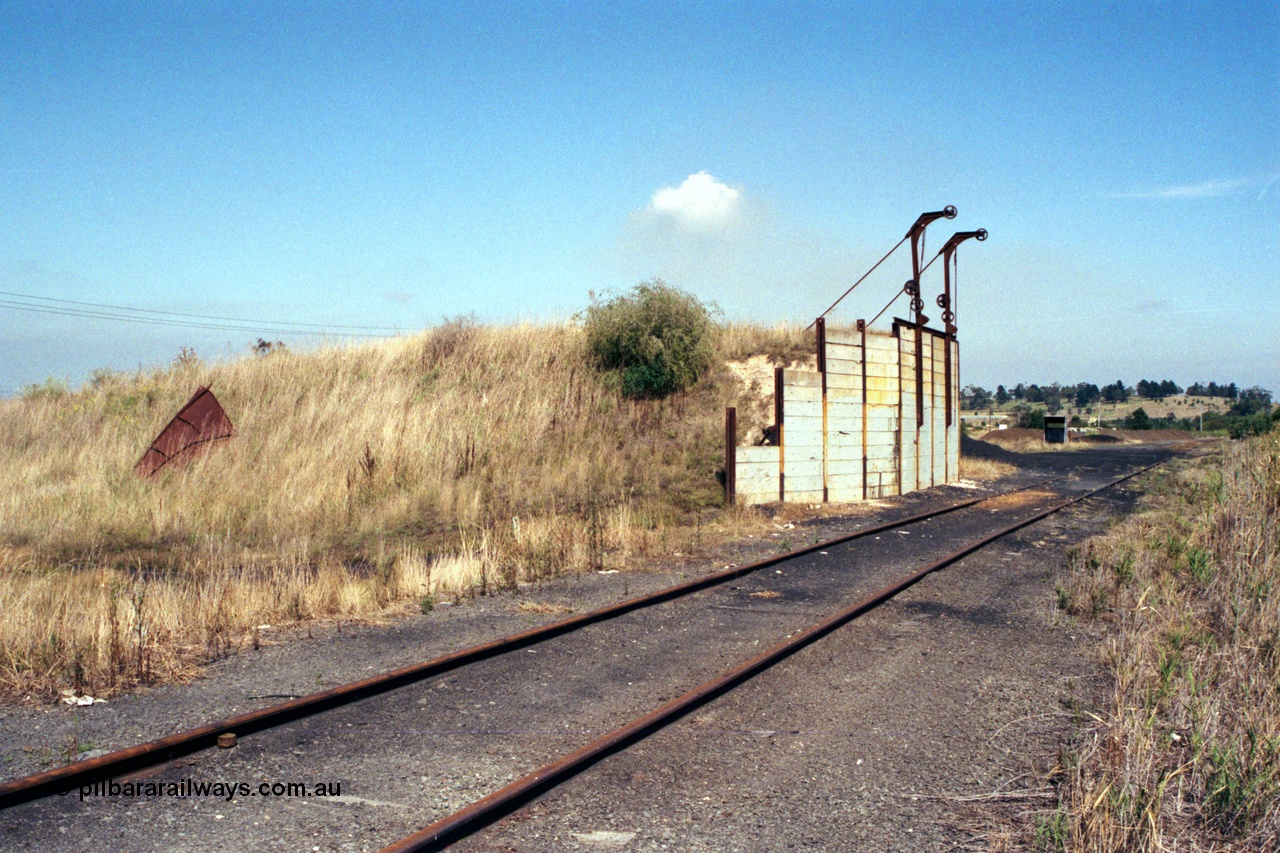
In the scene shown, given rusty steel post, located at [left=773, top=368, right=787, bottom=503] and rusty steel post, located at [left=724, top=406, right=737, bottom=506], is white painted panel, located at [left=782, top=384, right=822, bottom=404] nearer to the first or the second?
rusty steel post, located at [left=773, top=368, right=787, bottom=503]

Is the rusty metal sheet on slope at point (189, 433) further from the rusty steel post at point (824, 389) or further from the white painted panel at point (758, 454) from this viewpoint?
the rusty steel post at point (824, 389)

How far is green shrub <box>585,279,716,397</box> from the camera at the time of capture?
2258 centimetres

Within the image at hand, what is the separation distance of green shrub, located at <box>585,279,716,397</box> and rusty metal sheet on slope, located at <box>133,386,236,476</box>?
9.19m

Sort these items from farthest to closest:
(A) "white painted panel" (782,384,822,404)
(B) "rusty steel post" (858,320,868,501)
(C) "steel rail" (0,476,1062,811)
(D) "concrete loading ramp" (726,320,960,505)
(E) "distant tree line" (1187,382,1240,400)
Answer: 1. (E) "distant tree line" (1187,382,1240,400)
2. (B) "rusty steel post" (858,320,868,501)
3. (A) "white painted panel" (782,384,822,404)
4. (D) "concrete loading ramp" (726,320,960,505)
5. (C) "steel rail" (0,476,1062,811)

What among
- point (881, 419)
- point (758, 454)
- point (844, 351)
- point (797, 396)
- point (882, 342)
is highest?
point (882, 342)

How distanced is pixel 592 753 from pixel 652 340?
717 inches

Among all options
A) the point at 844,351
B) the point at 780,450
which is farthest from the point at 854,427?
the point at 780,450

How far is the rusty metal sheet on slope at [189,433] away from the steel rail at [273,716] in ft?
44.7

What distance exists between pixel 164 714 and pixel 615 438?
15429 mm

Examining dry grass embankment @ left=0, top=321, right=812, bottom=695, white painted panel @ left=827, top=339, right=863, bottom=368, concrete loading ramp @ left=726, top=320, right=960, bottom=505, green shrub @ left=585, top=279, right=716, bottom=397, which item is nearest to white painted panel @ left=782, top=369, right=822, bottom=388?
concrete loading ramp @ left=726, top=320, right=960, bottom=505

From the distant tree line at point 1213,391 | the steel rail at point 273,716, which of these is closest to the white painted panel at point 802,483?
the steel rail at point 273,716

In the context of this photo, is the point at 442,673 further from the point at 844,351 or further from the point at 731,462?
the point at 844,351

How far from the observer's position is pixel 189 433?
62.3 ft

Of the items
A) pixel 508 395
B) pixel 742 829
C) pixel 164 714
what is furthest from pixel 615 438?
pixel 742 829
